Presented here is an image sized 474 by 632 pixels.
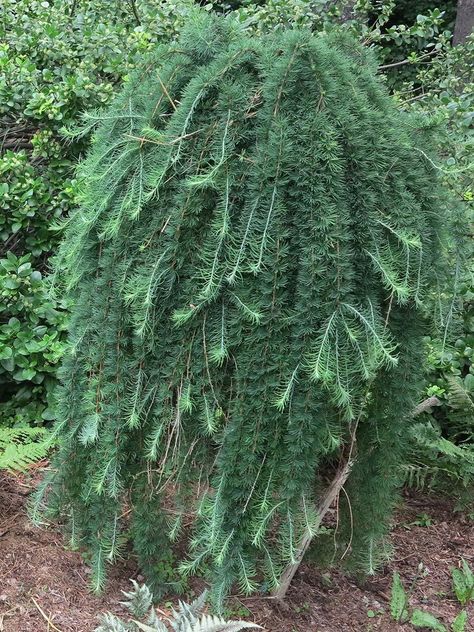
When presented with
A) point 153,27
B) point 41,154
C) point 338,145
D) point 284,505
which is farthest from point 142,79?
point 153,27

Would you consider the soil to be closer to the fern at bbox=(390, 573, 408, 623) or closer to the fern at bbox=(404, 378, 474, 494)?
the fern at bbox=(390, 573, 408, 623)

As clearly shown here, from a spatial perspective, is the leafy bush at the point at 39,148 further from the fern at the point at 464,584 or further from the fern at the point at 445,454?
the fern at the point at 464,584

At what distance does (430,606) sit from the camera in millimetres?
2752

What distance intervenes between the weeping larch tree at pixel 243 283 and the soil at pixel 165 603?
209 mm

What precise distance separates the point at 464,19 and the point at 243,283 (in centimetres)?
676

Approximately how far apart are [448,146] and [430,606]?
79.6 inches

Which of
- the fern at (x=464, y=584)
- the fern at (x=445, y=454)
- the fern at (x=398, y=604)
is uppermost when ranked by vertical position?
the fern at (x=445, y=454)

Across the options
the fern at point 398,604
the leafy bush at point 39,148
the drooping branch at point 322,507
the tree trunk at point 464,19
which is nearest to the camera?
the drooping branch at point 322,507

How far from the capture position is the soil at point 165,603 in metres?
Result: 2.39

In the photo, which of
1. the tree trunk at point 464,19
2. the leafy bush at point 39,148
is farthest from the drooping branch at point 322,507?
the tree trunk at point 464,19

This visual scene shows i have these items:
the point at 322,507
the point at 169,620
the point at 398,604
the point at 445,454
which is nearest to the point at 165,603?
the point at 169,620

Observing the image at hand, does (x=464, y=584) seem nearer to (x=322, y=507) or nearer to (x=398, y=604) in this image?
(x=398, y=604)

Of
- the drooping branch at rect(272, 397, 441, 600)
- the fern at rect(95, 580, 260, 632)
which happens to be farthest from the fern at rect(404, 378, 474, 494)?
the fern at rect(95, 580, 260, 632)

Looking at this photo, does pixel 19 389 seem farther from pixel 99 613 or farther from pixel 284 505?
pixel 284 505
